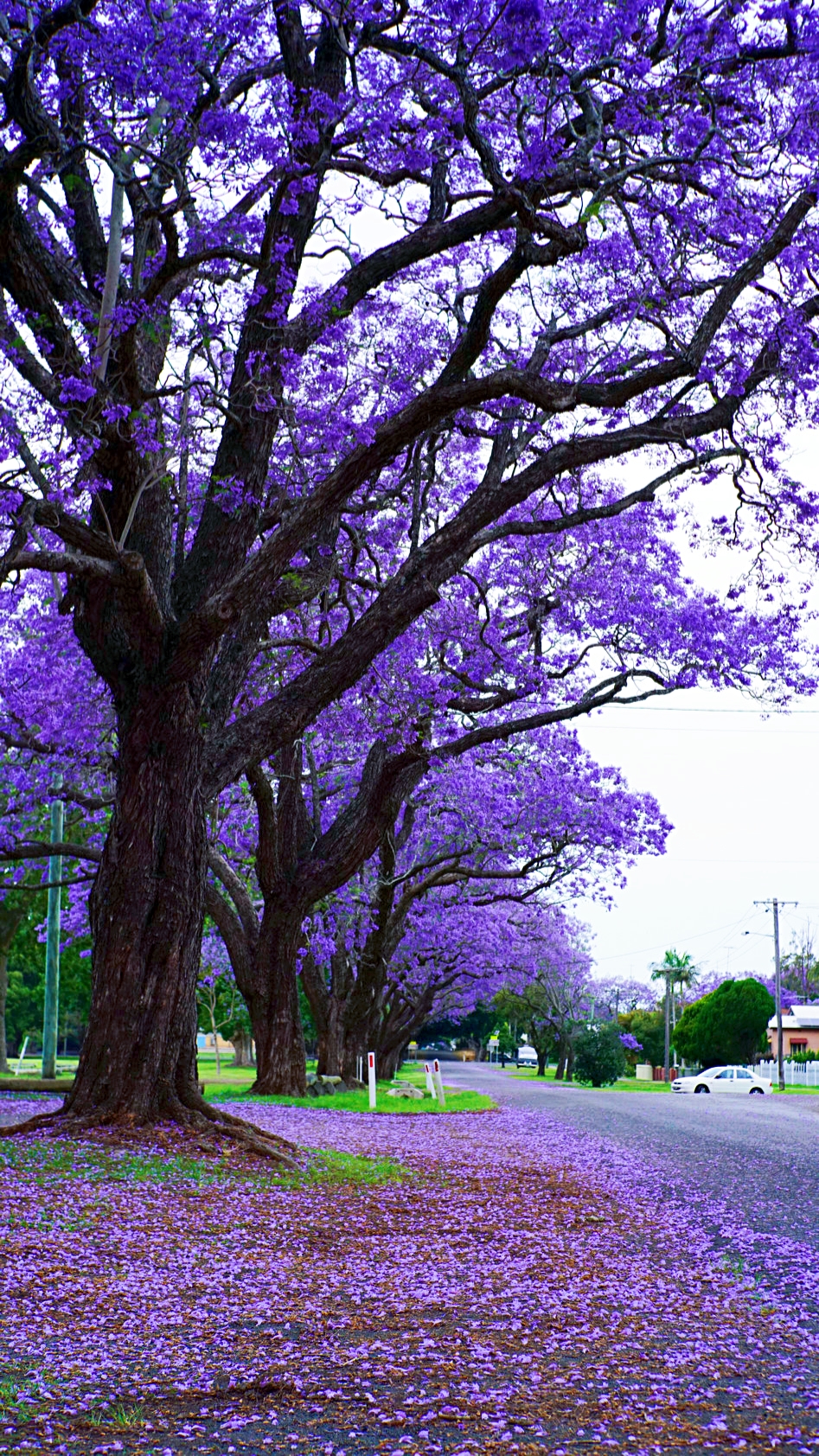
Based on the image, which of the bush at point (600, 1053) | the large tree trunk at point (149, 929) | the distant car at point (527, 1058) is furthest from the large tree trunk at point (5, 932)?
the distant car at point (527, 1058)

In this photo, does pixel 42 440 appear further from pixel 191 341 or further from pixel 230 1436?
pixel 230 1436

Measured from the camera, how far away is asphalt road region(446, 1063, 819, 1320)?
7.66m

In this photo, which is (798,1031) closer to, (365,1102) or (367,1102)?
(367,1102)

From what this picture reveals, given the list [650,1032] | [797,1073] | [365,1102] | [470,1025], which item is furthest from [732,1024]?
[365,1102]

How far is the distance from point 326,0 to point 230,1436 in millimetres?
10399

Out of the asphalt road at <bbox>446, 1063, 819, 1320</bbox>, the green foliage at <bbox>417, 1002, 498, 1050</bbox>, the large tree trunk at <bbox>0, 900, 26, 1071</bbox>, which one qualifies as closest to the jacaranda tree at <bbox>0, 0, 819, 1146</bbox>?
the asphalt road at <bbox>446, 1063, 819, 1320</bbox>

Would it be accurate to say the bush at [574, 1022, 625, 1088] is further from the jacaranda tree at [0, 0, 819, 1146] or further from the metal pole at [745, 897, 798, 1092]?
the jacaranda tree at [0, 0, 819, 1146]

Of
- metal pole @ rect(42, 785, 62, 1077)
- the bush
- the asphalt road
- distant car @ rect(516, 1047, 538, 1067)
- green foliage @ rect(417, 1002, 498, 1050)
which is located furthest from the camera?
distant car @ rect(516, 1047, 538, 1067)

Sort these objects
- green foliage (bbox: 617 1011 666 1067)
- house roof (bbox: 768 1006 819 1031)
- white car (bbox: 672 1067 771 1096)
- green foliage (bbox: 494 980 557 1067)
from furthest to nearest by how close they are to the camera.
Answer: green foliage (bbox: 617 1011 666 1067)
house roof (bbox: 768 1006 819 1031)
green foliage (bbox: 494 980 557 1067)
white car (bbox: 672 1067 771 1096)

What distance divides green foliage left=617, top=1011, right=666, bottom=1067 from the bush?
2866 centimetres

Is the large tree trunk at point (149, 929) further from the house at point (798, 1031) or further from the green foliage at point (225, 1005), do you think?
the house at point (798, 1031)

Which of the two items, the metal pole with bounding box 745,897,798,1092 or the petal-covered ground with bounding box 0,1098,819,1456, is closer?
the petal-covered ground with bounding box 0,1098,819,1456

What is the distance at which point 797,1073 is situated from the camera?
5419 centimetres

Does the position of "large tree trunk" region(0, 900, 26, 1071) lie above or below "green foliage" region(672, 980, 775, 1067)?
above
